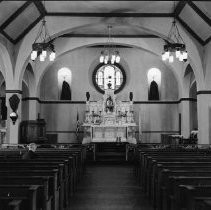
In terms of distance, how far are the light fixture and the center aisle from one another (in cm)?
428

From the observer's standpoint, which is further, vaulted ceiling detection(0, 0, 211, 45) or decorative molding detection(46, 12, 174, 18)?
Result: decorative molding detection(46, 12, 174, 18)

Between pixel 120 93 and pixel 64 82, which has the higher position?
pixel 64 82

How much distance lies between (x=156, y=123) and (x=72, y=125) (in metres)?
4.95

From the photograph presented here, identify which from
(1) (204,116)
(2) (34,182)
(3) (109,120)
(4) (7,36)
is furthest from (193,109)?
(2) (34,182)

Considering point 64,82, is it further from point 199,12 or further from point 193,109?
point 199,12

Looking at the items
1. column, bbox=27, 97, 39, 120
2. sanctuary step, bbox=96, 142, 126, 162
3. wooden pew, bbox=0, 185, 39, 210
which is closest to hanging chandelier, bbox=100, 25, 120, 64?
sanctuary step, bbox=96, 142, 126, 162

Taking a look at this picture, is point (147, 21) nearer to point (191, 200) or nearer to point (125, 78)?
point (125, 78)

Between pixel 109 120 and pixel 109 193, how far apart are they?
13090 millimetres

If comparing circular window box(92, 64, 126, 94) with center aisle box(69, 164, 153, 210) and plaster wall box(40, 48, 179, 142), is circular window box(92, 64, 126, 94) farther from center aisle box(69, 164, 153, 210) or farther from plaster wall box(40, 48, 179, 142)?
center aisle box(69, 164, 153, 210)

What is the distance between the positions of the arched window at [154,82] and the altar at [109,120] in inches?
67.4

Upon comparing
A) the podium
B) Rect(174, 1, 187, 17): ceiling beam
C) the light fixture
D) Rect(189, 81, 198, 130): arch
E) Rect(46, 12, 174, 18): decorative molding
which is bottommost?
the podium

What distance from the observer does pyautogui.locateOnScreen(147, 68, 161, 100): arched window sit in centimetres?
2389

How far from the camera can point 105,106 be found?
22.6m

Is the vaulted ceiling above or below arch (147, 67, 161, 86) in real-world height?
above
